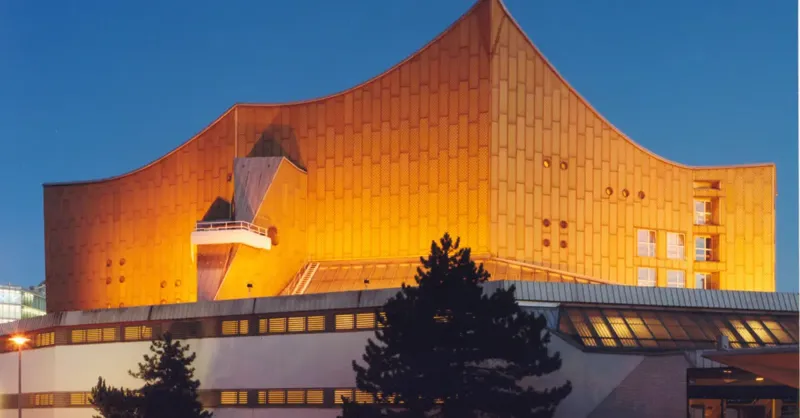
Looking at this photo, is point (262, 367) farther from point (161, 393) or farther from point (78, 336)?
point (78, 336)

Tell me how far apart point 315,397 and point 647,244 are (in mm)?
19957

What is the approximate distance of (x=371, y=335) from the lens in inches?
1608

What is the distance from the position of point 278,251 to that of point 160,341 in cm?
1008

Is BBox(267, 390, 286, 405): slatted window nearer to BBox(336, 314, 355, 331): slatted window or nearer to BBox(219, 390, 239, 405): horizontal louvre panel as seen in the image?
BBox(219, 390, 239, 405): horizontal louvre panel

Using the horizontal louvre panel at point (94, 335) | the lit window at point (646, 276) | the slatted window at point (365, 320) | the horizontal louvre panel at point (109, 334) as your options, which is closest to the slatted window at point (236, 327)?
the slatted window at point (365, 320)

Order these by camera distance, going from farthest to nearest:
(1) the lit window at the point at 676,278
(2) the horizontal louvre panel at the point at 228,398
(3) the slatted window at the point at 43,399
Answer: (1) the lit window at the point at 676,278 < (3) the slatted window at the point at 43,399 < (2) the horizontal louvre panel at the point at 228,398

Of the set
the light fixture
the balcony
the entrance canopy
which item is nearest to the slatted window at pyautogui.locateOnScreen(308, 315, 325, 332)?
the light fixture

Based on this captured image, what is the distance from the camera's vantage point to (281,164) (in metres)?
53.8

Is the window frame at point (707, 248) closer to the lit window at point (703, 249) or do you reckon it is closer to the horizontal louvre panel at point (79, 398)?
the lit window at point (703, 249)

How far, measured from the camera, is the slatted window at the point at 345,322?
136 feet

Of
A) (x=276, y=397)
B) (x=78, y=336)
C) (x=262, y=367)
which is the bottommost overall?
(x=276, y=397)

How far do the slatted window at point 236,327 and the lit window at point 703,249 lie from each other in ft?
78.3

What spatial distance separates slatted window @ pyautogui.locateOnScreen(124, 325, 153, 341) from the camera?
46.3 meters

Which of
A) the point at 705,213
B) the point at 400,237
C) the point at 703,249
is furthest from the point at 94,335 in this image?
the point at 705,213
